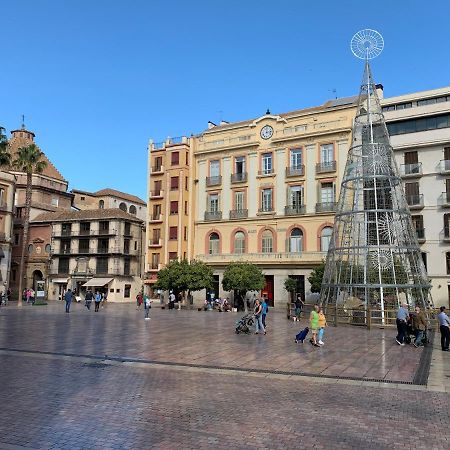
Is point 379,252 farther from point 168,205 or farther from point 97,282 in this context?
point 97,282

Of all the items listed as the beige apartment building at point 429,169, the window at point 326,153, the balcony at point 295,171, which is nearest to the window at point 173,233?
the balcony at point 295,171

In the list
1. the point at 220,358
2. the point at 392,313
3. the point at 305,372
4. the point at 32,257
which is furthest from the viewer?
the point at 32,257

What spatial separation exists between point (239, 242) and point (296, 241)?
567 centimetres

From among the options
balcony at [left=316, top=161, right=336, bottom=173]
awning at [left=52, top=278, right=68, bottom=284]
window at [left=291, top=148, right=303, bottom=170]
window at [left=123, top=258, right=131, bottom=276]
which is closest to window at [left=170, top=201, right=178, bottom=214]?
window at [left=123, top=258, right=131, bottom=276]

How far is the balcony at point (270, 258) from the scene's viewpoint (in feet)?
137

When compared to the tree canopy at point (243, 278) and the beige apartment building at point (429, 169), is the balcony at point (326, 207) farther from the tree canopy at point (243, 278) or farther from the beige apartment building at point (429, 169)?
the tree canopy at point (243, 278)

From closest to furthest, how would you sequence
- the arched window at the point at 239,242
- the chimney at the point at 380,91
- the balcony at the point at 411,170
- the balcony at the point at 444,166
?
the balcony at the point at 444,166 < the balcony at the point at 411,170 < the chimney at the point at 380,91 < the arched window at the point at 239,242

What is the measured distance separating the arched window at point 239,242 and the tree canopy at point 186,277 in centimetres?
513

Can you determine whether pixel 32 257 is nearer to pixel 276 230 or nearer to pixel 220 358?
pixel 276 230

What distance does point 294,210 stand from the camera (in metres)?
43.5

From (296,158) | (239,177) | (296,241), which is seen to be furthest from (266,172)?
(296,241)

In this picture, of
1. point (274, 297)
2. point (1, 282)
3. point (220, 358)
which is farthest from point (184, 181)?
point (220, 358)

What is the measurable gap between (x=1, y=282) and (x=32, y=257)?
9.39 metres

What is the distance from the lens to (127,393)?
8.96 m
